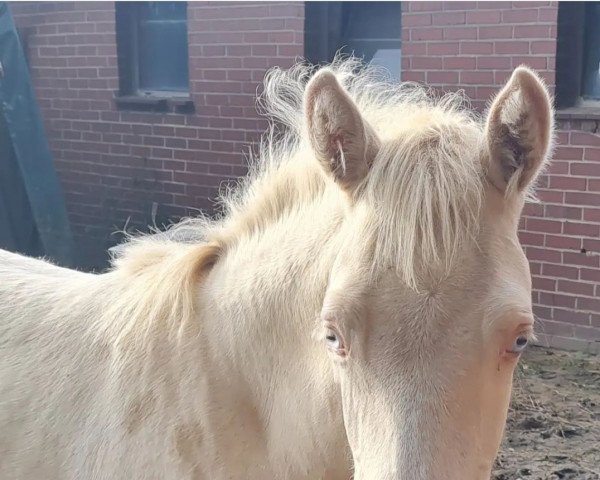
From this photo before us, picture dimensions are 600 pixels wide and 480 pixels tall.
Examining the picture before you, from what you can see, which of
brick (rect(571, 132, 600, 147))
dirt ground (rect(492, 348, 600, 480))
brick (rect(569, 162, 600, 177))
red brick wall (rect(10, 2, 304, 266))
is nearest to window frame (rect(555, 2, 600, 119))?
brick (rect(571, 132, 600, 147))

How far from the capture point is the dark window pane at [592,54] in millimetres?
5379

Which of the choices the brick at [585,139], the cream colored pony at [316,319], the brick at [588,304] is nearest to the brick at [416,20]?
the brick at [585,139]

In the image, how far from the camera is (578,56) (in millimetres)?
5410

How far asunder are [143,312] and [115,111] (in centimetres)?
628

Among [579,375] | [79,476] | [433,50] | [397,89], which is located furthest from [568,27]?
[79,476]

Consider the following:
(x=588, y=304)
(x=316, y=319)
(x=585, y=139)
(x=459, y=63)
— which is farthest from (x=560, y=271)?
(x=316, y=319)

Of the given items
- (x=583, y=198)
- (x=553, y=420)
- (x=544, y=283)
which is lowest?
(x=553, y=420)

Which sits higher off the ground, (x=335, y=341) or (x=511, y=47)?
(x=511, y=47)

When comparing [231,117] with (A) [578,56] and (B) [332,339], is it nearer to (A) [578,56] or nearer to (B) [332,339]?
(A) [578,56]

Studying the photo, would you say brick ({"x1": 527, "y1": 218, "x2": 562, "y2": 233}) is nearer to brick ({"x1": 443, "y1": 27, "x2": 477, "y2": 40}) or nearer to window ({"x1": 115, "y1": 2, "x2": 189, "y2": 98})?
brick ({"x1": 443, "y1": 27, "x2": 477, "y2": 40})

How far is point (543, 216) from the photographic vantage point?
5.57 meters

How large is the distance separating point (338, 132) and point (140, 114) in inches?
253

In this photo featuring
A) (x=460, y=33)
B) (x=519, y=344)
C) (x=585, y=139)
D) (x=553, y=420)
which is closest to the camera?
(x=519, y=344)

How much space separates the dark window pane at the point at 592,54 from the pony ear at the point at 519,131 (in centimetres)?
412
